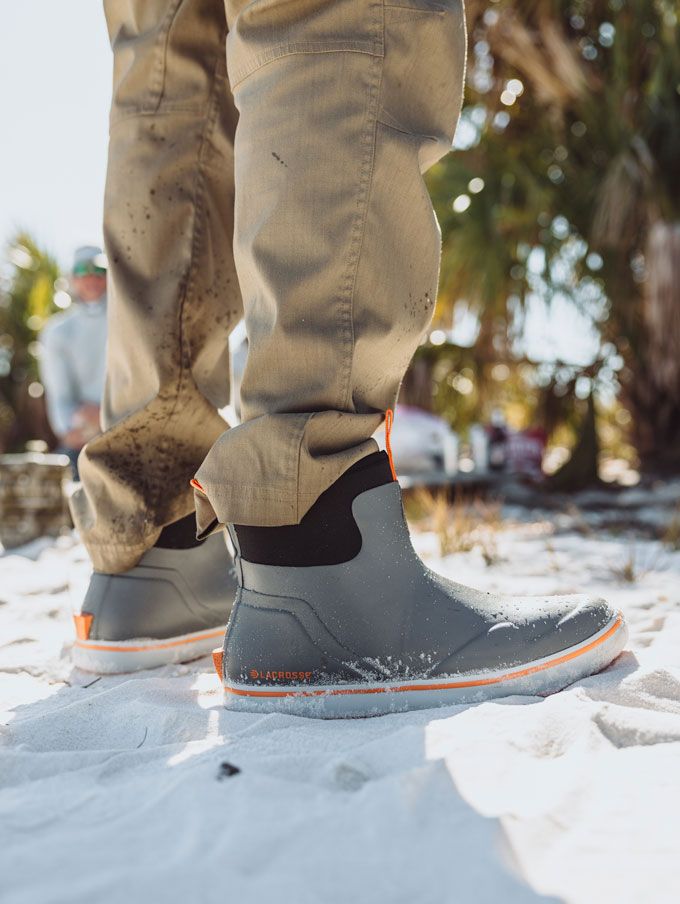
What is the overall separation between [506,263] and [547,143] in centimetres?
77

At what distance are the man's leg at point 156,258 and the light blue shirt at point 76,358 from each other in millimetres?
2916

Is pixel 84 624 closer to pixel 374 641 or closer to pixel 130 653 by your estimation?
pixel 130 653

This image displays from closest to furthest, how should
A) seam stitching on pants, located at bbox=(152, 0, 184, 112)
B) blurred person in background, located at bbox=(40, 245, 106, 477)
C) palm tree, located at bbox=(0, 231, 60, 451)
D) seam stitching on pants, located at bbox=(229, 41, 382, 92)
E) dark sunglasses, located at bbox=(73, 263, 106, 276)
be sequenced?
1. seam stitching on pants, located at bbox=(229, 41, 382, 92)
2. seam stitching on pants, located at bbox=(152, 0, 184, 112)
3. dark sunglasses, located at bbox=(73, 263, 106, 276)
4. blurred person in background, located at bbox=(40, 245, 106, 477)
5. palm tree, located at bbox=(0, 231, 60, 451)

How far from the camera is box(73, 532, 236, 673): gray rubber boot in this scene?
90 cm

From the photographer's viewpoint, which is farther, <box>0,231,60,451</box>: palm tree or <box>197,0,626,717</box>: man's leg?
<box>0,231,60,451</box>: palm tree

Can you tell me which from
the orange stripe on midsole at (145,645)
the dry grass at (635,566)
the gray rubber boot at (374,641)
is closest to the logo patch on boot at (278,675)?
the gray rubber boot at (374,641)

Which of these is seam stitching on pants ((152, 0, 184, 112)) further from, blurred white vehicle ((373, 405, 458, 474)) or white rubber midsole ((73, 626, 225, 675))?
blurred white vehicle ((373, 405, 458, 474))

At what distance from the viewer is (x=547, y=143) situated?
4.32m

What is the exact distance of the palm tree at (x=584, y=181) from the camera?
379cm

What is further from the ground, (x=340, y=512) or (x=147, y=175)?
(x=147, y=175)

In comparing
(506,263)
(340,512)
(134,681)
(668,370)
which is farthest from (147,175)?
(506,263)

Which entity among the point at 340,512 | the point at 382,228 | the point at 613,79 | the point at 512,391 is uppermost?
the point at 613,79

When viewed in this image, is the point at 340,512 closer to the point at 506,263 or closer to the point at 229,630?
the point at 229,630

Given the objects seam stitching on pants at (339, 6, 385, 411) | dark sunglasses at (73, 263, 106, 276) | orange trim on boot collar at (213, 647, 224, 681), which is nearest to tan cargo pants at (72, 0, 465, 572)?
seam stitching on pants at (339, 6, 385, 411)
